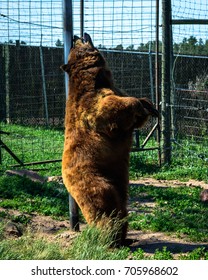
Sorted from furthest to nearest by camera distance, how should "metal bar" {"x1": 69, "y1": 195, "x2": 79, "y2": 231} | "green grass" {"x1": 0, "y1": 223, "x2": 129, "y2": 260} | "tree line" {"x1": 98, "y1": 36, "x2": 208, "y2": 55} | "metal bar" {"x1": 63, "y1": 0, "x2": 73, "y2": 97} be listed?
"tree line" {"x1": 98, "y1": 36, "x2": 208, "y2": 55}
"metal bar" {"x1": 69, "y1": 195, "x2": 79, "y2": 231}
"metal bar" {"x1": 63, "y1": 0, "x2": 73, "y2": 97}
"green grass" {"x1": 0, "y1": 223, "x2": 129, "y2": 260}

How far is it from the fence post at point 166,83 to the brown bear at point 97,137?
16.8 feet

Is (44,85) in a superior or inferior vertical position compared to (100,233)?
superior

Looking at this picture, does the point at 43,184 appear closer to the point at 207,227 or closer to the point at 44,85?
the point at 207,227

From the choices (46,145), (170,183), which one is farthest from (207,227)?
(46,145)

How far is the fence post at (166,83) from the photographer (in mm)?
11758

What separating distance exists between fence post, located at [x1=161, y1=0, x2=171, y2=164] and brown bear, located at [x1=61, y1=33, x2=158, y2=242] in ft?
16.8

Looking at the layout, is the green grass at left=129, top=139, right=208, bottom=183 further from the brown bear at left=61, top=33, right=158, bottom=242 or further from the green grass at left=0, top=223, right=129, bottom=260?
the green grass at left=0, top=223, right=129, bottom=260

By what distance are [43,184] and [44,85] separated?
7916mm

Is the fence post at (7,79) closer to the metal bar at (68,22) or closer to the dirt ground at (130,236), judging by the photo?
the dirt ground at (130,236)

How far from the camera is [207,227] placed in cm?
748

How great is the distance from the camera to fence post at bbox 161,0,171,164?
1176 cm

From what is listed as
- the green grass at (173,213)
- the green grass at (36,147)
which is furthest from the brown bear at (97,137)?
the green grass at (36,147)

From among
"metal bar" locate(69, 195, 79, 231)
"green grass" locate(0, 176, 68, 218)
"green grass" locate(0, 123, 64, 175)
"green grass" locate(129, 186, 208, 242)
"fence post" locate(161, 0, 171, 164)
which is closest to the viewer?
"metal bar" locate(69, 195, 79, 231)

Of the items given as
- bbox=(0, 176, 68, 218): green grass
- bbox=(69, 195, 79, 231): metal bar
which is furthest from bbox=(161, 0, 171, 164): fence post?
bbox=(69, 195, 79, 231): metal bar
